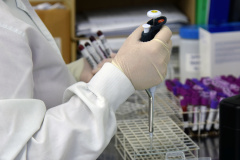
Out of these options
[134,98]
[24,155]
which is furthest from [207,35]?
[24,155]

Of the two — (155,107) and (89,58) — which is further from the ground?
(89,58)

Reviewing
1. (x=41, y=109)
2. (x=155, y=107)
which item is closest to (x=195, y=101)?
(x=155, y=107)

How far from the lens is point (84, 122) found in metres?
0.95

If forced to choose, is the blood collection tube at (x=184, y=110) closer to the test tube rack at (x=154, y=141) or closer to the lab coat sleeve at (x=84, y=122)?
the test tube rack at (x=154, y=141)

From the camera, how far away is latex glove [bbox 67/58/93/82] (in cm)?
144

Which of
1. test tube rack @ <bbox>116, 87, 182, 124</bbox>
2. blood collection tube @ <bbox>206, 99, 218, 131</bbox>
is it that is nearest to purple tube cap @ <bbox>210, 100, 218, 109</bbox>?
blood collection tube @ <bbox>206, 99, 218, 131</bbox>

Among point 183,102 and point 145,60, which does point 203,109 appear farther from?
point 145,60

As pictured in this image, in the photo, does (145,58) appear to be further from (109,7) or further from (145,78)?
(109,7)

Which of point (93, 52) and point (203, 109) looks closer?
point (203, 109)

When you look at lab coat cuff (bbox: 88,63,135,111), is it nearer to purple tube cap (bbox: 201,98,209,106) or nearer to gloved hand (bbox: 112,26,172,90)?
gloved hand (bbox: 112,26,172,90)

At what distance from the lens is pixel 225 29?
5.74 ft

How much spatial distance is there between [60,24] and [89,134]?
1181 millimetres

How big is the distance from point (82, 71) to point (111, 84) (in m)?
0.50

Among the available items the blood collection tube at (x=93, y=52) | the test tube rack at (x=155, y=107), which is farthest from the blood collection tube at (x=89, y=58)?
the test tube rack at (x=155, y=107)
